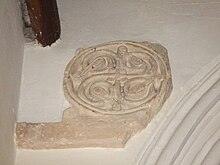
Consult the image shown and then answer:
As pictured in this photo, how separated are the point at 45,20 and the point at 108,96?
0.39 metres

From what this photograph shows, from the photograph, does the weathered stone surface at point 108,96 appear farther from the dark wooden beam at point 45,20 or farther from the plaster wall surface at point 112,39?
the dark wooden beam at point 45,20

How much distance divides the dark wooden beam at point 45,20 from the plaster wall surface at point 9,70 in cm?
7

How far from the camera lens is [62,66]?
7.22ft

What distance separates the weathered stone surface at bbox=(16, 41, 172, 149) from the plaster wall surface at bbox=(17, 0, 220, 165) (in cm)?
3

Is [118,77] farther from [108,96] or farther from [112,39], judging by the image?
[112,39]

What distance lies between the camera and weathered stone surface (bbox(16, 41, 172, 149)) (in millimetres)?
1955

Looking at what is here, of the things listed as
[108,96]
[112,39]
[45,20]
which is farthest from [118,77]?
[45,20]

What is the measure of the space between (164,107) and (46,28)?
55cm

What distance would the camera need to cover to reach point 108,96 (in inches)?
80.9

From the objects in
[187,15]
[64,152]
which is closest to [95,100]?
[64,152]

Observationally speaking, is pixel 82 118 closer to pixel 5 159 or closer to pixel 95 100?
pixel 95 100

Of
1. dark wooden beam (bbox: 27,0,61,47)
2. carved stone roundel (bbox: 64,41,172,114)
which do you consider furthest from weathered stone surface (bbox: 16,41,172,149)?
dark wooden beam (bbox: 27,0,61,47)

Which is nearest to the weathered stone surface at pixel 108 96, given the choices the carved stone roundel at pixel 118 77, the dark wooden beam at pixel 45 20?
the carved stone roundel at pixel 118 77

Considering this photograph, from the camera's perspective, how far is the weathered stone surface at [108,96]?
1955 millimetres
